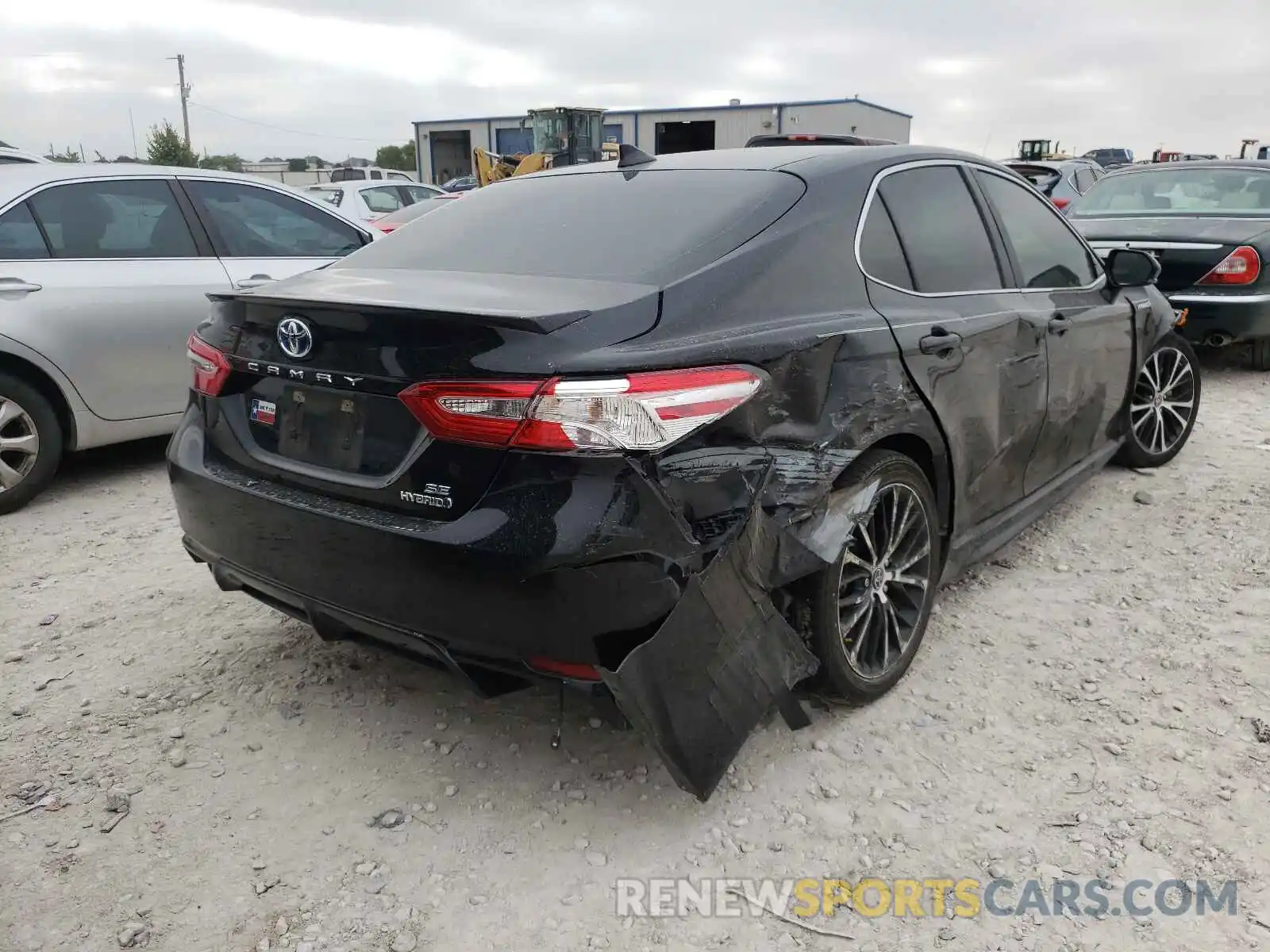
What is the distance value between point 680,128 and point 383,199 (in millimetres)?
29167

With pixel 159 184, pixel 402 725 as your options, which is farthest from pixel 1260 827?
pixel 159 184

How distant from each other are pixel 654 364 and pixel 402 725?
141 centimetres

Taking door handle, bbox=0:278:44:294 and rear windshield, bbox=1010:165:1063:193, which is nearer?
door handle, bbox=0:278:44:294

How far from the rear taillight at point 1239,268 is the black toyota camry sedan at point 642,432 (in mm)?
4673

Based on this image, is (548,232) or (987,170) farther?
(987,170)

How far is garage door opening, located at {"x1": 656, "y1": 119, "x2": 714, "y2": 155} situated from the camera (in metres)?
39.5

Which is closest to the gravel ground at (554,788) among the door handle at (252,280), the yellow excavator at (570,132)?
the door handle at (252,280)

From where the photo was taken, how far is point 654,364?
83.1 inches

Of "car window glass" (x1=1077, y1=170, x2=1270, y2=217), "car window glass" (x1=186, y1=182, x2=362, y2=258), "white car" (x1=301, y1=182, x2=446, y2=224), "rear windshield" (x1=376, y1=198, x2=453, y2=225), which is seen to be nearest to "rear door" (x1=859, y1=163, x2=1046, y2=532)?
"car window glass" (x1=186, y1=182, x2=362, y2=258)

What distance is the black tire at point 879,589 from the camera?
261 cm

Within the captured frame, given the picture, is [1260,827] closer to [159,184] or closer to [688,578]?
[688,578]

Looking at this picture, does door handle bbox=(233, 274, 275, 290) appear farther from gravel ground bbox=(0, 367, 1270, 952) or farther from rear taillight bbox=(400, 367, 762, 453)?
rear taillight bbox=(400, 367, 762, 453)

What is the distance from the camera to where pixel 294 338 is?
244 centimetres

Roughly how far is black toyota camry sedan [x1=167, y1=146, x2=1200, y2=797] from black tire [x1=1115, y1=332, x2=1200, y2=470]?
192cm
